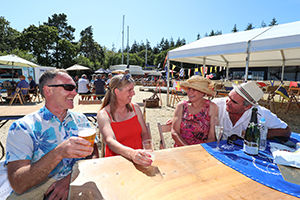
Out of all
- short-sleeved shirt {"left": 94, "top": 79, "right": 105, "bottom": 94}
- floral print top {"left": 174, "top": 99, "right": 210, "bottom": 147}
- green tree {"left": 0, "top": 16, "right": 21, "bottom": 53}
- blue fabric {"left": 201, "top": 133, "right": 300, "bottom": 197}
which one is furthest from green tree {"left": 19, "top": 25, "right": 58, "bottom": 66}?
blue fabric {"left": 201, "top": 133, "right": 300, "bottom": 197}

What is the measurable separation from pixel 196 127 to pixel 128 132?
95 cm

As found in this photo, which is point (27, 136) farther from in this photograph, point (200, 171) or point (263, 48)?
point (263, 48)

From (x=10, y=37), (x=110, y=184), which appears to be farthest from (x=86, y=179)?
(x=10, y=37)

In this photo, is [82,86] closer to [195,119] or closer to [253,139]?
[195,119]

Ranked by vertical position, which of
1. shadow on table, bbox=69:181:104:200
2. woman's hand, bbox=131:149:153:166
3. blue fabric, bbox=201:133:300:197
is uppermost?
woman's hand, bbox=131:149:153:166

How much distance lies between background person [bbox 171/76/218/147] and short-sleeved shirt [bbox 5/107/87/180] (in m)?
1.37

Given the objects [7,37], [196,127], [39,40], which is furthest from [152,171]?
[7,37]

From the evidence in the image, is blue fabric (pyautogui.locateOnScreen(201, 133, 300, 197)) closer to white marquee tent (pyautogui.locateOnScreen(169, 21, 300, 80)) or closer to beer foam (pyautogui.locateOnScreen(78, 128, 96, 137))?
beer foam (pyautogui.locateOnScreen(78, 128, 96, 137))

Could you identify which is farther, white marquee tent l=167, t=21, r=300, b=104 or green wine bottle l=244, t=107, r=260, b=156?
white marquee tent l=167, t=21, r=300, b=104

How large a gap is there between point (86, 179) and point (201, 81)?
195 centimetres

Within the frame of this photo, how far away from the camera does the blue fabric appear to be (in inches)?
41.3

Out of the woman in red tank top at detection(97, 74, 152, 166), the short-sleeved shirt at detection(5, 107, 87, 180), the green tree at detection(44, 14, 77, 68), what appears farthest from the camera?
the green tree at detection(44, 14, 77, 68)

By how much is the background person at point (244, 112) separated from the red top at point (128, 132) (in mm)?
1236

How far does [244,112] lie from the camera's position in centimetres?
213
